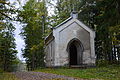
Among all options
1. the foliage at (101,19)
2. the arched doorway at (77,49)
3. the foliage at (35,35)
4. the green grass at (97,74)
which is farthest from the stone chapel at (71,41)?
the green grass at (97,74)

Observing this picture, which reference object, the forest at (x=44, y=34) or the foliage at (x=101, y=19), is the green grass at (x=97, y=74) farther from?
the forest at (x=44, y=34)

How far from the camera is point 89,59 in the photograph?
73.7 feet

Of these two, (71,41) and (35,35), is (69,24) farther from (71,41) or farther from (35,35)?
(35,35)

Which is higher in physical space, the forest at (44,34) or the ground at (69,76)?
the forest at (44,34)

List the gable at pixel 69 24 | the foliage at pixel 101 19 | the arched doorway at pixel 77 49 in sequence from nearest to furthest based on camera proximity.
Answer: the foliage at pixel 101 19, the gable at pixel 69 24, the arched doorway at pixel 77 49

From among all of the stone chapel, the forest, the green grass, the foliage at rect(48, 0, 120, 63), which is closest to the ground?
the green grass

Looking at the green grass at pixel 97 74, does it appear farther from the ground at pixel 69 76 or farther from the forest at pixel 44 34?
the forest at pixel 44 34

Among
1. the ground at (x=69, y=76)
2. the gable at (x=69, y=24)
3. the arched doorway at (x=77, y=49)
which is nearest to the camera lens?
the ground at (x=69, y=76)

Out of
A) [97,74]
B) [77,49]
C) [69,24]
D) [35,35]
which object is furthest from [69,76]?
[35,35]

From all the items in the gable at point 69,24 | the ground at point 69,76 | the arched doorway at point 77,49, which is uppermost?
the gable at point 69,24

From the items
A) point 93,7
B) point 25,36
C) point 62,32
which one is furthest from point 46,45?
point 93,7

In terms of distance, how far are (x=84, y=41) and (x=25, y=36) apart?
1312 centimetres

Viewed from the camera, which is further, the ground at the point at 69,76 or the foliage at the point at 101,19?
the foliage at the point at 101,19

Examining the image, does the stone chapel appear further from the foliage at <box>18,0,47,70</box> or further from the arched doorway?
the foliage at <box>18,0,47,70</box>
